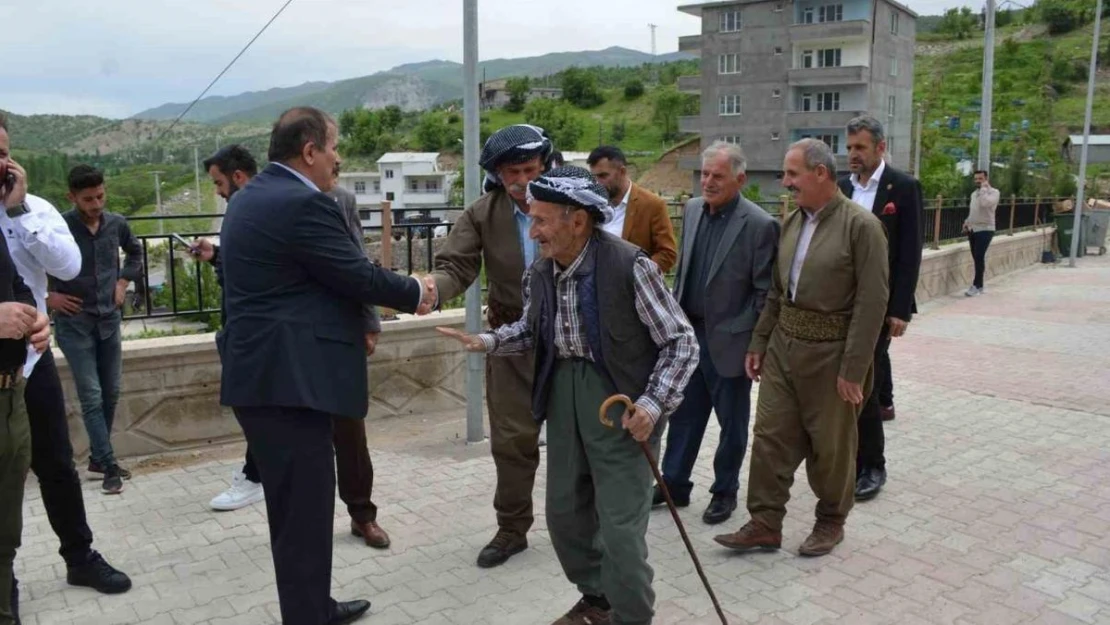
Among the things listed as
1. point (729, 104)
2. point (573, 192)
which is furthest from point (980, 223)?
point (729, 104)

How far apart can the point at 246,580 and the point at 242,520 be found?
31.0 inches

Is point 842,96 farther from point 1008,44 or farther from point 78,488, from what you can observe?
point 78,488

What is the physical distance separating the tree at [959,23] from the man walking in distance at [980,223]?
114 metres

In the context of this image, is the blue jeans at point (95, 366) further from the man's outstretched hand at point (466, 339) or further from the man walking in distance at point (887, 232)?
the man walking in distance at point (887, 232)

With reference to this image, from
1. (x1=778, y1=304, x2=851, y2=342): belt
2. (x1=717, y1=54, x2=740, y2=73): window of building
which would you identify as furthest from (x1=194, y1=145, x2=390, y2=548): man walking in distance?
(x1=717, y1=54, x2=740, y2=73): window of building

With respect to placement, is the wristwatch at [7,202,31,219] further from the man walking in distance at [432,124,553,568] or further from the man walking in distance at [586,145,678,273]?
the man walking in distance at [586,145,678,273]

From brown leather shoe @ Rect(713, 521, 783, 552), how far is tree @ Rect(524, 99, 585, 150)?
7512 centimetres

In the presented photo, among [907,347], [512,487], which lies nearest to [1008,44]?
[907,347]

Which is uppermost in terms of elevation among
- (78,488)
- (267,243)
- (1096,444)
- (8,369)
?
(267,243)

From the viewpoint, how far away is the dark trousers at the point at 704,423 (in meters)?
4.78

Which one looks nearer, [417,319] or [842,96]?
[417,319]

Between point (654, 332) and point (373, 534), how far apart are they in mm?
2112

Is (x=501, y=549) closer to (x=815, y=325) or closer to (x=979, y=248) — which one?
(x=815, y=325)

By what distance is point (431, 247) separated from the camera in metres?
7.40
